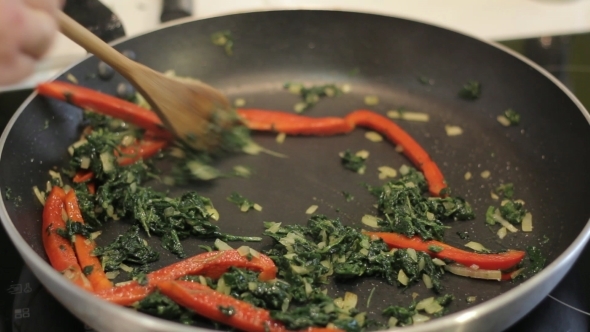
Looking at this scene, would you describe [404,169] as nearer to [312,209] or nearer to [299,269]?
[312,209]

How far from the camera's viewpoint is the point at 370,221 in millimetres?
1740

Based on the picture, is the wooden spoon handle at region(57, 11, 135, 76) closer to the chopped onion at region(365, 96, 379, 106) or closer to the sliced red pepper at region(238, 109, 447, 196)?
the sliced red pepper at region(238, 109, 447, 196)

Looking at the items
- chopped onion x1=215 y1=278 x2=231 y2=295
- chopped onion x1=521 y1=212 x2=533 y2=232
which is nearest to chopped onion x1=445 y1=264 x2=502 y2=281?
chopped onion x1=521 y1=212 x2=533 y2=232

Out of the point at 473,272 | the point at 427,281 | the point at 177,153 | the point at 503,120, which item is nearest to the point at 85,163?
the point at 177,153

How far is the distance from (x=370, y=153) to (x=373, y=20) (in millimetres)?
605

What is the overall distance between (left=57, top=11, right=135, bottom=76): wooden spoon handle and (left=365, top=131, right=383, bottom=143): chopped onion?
882 millimetres

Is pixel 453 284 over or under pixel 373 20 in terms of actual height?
under

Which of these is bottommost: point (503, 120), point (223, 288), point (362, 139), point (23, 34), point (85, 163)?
point (223, 288)

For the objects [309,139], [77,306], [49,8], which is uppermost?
[309,139]

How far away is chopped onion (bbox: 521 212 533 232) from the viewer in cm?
172

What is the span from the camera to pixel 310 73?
238 centimetres

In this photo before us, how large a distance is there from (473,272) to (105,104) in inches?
51.0

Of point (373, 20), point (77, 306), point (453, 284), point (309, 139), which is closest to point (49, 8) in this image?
point (77, 306)

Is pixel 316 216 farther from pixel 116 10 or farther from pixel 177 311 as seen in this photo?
pixel 116 10
